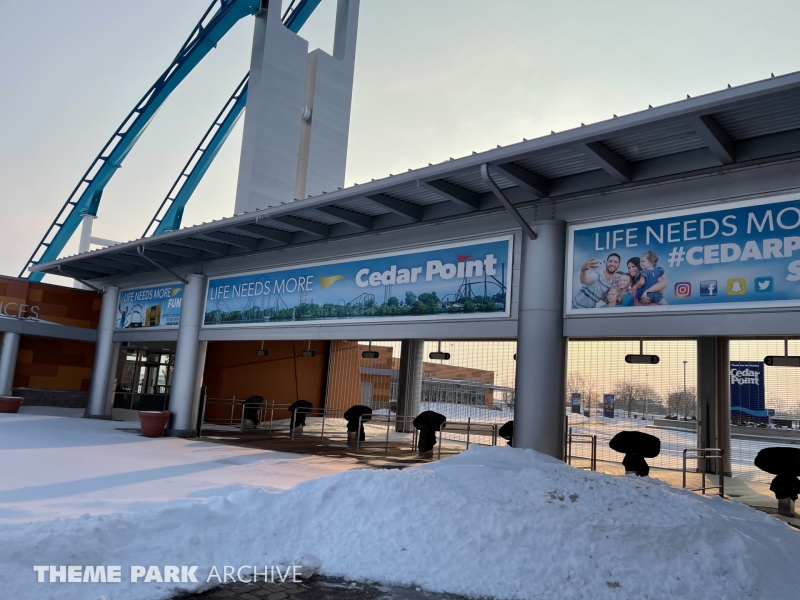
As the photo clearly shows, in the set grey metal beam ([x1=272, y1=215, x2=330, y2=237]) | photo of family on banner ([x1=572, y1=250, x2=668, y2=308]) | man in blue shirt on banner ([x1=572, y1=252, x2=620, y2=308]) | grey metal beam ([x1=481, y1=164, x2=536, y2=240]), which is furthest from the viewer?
grey metal beam ([x1=272, y1=215, x2=330, y2=237])

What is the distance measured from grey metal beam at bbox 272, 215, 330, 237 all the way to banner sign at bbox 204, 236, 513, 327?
0.67 m

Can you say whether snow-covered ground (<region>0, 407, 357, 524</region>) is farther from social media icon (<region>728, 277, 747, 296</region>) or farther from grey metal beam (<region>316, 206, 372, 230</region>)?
social media icon (<region>728, 277, 747, 296</region>)

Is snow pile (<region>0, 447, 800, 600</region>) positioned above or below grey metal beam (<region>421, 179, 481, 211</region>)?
below

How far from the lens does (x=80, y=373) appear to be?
2089 centimetres

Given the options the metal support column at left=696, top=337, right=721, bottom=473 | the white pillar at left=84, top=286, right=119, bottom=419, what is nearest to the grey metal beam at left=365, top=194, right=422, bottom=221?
the metal support column at left=696, top=337, right=721, bottom=473

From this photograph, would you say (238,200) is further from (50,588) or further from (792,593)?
(792,593)

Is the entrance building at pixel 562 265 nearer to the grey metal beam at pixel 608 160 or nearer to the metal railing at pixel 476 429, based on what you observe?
the grey metal beam at pixel 608 160

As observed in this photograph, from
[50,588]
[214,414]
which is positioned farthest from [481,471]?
[214,414]

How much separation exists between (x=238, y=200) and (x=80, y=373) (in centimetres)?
815

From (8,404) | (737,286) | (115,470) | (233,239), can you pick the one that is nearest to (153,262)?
(233,239)

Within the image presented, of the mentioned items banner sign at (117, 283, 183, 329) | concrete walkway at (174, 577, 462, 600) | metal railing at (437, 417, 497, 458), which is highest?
banner sign at (117, 283, 183, 329)

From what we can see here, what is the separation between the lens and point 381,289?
11484mm

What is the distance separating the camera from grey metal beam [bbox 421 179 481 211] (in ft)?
30.8

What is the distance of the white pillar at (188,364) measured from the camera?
1548cm
